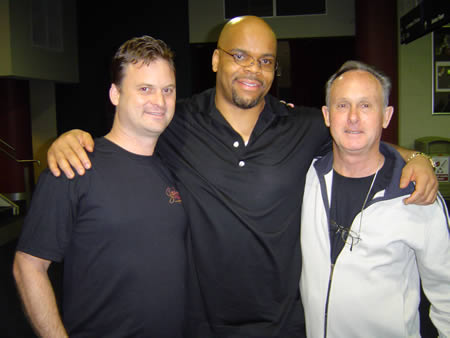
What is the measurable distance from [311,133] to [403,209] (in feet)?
1.98

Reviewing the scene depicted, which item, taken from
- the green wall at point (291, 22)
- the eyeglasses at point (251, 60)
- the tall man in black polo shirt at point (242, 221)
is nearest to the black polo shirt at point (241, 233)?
the tall man in black polo shirt at point (242, 221)

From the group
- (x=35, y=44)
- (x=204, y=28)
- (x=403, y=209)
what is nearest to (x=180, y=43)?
(x=204, y=28)

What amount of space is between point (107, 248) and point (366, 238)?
0.94 meters

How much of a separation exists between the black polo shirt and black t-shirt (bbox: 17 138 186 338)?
292 millimetres

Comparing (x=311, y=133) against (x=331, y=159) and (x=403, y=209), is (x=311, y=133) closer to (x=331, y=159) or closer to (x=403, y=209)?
(x=331, y=159)

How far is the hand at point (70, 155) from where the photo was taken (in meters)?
1.30

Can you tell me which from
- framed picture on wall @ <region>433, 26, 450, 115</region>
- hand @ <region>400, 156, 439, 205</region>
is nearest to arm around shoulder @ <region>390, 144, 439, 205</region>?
hand @ <region>400, 156, 439, 205</region>

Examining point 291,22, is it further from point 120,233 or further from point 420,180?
point 120,233

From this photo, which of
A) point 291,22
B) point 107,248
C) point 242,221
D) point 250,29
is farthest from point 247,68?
point 291,22

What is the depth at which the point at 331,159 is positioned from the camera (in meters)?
1.67

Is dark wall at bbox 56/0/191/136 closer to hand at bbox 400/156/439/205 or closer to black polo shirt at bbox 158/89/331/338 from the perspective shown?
black polo shirt at bbox 158/89/331/338

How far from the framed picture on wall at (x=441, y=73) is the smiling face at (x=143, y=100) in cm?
673

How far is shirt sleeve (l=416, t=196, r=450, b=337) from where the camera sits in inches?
54.4

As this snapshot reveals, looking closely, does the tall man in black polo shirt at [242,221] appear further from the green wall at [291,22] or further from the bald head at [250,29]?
the green wall at [291,22]
